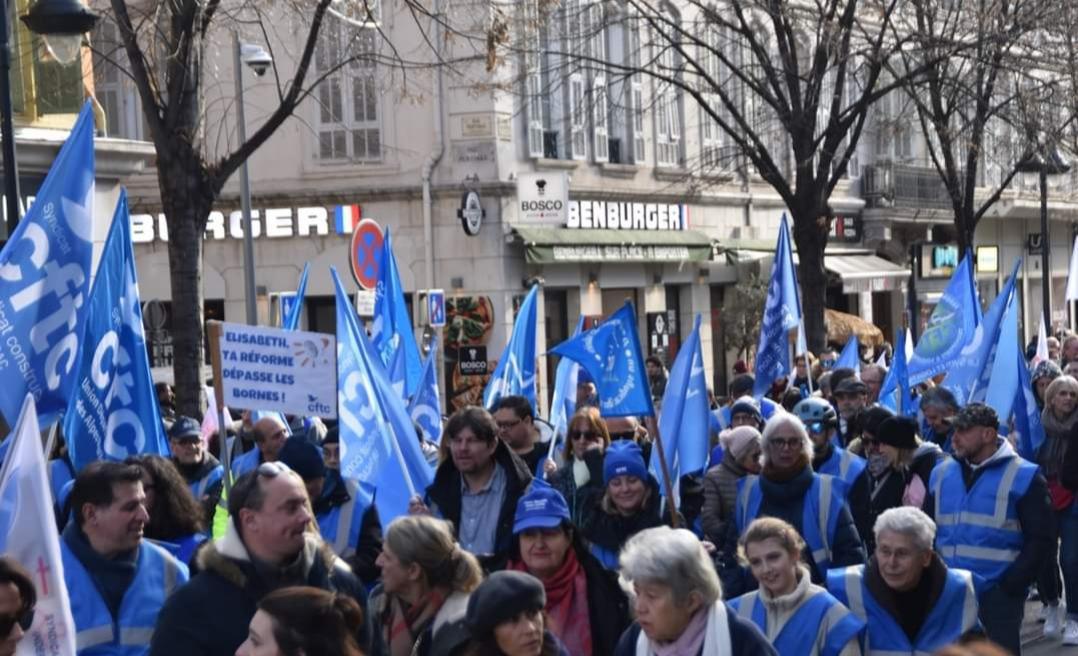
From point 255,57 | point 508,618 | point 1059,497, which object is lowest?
point 1059,497

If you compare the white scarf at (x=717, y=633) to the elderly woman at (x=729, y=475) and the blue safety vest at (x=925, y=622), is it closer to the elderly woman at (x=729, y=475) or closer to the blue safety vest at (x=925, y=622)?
the blue safety vest at (x=925, y=622)

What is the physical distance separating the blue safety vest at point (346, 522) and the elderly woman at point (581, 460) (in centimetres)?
90

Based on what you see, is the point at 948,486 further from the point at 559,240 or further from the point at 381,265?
the point at 559,240

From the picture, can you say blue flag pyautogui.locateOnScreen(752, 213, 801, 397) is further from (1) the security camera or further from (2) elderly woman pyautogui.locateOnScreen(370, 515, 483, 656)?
(2) elderly woman pyautogui.locateOnScreen(370, 515, 483, 656)

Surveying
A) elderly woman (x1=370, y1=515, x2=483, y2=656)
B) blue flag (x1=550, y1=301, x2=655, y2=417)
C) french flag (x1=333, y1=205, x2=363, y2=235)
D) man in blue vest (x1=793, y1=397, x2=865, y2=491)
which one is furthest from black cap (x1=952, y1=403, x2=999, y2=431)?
french flag (x1=333, y1=205, x2=363, y2=235)

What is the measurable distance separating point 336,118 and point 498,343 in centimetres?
432

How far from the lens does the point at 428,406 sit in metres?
12.2

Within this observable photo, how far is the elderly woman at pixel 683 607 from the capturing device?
4965 mm

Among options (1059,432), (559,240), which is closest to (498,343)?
(559,240)

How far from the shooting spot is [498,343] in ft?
90.0

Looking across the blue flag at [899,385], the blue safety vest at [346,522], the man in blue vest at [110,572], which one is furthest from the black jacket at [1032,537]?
the blue flag at [899,385]

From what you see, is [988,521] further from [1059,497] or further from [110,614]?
[110,614]

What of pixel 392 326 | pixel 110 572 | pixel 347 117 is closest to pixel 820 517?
pixel 110 572

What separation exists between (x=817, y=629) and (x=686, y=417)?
415 cm
